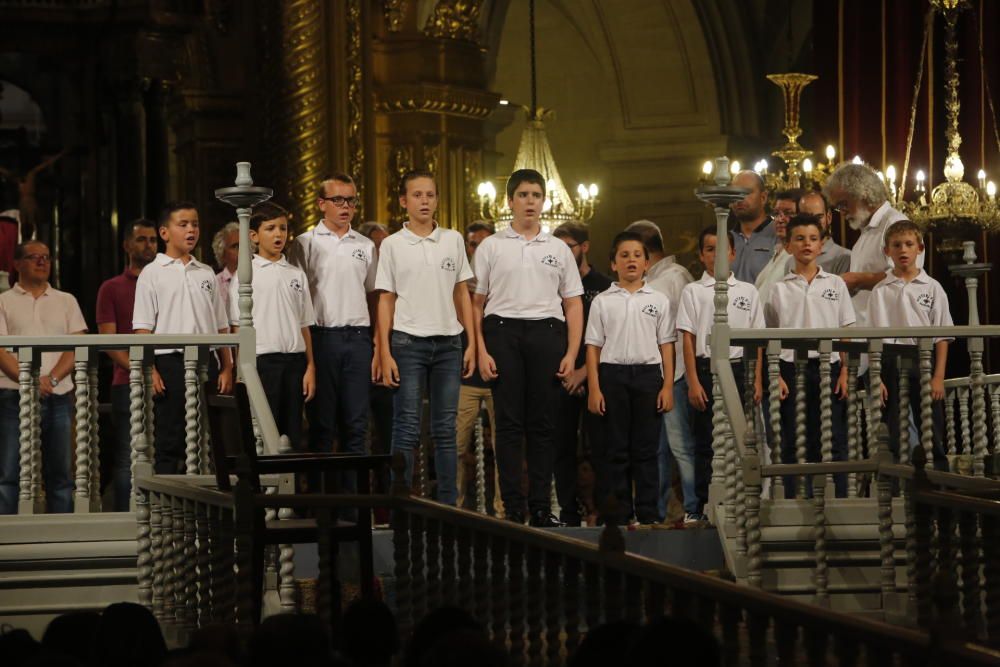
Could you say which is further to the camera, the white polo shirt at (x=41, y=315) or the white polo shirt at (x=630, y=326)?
the white polo shirt at (x=41, y=315)

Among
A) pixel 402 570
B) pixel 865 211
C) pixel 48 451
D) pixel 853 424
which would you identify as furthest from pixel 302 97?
pixel 402 570

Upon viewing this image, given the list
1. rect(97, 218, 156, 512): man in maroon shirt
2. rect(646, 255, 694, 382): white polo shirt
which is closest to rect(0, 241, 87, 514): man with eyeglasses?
rect(97, 218, 156, 512): man in maroon shirt

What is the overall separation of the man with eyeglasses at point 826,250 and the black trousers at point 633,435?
1.20m

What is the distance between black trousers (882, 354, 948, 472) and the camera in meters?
9.41

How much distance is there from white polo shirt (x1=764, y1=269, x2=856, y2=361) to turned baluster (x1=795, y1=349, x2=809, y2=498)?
1.95 feet

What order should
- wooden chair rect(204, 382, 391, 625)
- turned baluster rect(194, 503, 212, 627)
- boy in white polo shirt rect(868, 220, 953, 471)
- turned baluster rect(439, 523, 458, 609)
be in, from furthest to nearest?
boy in white polo shirt rect(868, 220, 953, 471), turned baluster rect(194, 503, 212, 627), wooden chair rect(204, 382, 391, 625), turned baluster rect(439, 523, 458, 609)

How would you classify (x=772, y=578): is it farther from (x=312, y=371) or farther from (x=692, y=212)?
(x=692, y=212)

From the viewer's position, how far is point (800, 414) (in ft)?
29.7

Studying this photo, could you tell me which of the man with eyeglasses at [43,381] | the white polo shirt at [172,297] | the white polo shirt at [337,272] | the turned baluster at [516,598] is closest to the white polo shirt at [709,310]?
the white polo shirt at [337,272]

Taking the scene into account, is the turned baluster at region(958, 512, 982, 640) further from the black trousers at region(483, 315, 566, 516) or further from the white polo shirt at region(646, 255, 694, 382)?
the white polo shirt at region(646, 255, 694, 382)

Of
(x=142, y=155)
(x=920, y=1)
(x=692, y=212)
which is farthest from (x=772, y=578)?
(x=692, y=212)

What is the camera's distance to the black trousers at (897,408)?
9414 mm

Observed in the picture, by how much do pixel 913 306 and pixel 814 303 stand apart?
60 centimetres

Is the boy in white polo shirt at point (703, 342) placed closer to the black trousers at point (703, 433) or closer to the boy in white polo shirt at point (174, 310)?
the black trousers at point (703, 433)
